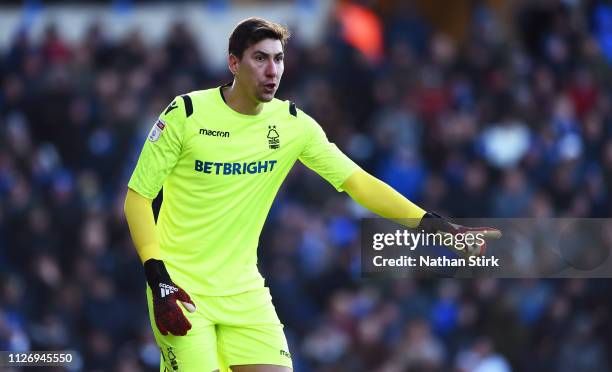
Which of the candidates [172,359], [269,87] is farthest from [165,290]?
[269,87]

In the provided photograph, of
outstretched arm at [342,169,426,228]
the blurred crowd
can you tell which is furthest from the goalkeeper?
the blurred crowd

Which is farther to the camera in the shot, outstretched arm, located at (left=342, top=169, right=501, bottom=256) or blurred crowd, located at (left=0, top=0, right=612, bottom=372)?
blurred crowd, located at (left=0, top=0, right=612, bottom=372)

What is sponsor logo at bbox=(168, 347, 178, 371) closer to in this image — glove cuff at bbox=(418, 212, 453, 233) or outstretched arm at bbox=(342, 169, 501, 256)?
outstretched arm at bbox=(342, 169, 501, 256)

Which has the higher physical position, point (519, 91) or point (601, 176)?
point (519, 91)

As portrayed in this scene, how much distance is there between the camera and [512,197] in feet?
49.8

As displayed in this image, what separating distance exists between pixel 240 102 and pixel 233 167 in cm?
38

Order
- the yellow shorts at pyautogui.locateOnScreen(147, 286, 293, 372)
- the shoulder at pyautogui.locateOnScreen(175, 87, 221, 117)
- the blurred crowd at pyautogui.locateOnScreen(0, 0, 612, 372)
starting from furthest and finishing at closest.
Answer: the blurred crowd at pyautogui.locateOnScreen(0, 0, 612, 372), the shoulder at pyautogui.locateOnScreen(175, 87, 221, 117), the yellow shorts at pyautogui.locateOnScreen(147, 286, 293, 372)

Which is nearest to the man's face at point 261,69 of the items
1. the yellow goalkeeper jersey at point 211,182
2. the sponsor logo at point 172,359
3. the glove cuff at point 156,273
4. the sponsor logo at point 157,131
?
the yellow goalkeeper jersey at point 211,182

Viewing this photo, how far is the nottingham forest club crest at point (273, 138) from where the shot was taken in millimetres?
7631

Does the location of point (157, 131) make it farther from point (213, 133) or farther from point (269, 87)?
point (269, 87)

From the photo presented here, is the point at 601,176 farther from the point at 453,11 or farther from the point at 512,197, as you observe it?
the point at 453,11

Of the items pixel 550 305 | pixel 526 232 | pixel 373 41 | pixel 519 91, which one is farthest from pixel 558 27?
pixel 526 232

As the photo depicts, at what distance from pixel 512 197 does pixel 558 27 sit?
3.54m

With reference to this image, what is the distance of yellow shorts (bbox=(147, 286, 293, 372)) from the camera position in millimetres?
7285
